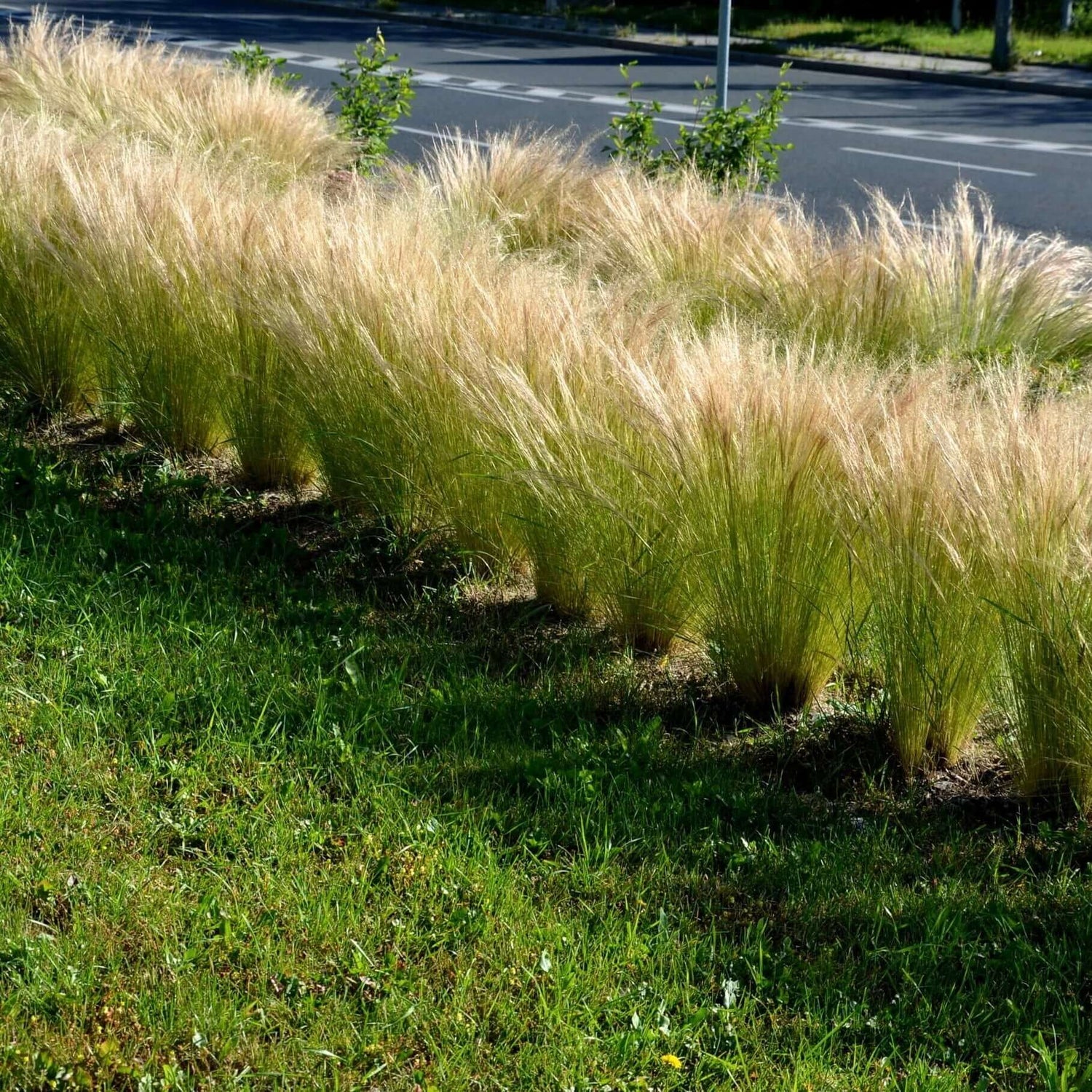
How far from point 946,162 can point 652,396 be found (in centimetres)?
1030

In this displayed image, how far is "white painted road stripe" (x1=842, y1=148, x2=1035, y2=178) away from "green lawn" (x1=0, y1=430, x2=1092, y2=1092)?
985 cm

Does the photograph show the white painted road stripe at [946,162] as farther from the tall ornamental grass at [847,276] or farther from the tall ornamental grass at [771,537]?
the tall ornamental grass at [771,537]

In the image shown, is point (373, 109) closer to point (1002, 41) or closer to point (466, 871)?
point (466, 871)

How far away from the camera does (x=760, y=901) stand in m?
2.76

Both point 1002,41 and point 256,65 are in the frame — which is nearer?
point 256,65

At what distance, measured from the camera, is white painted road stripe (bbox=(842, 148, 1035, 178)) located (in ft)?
40.4

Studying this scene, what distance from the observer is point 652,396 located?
3.56 m

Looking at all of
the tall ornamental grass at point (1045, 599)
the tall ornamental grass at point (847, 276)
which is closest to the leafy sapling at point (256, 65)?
the tall ornamental grass at point (847, 276)

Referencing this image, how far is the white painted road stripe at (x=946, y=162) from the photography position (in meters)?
12.3

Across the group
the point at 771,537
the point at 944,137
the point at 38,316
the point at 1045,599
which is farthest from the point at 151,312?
the point at 944,137

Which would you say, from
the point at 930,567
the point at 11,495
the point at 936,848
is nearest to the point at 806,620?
the point at 930,567

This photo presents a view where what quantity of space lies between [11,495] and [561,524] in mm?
1795

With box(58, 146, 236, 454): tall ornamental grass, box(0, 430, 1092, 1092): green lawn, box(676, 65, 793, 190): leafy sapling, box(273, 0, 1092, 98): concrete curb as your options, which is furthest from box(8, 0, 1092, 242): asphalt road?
box(0, 430, 1092, 1092): green lawn

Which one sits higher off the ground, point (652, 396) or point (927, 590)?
point (652, 396)
